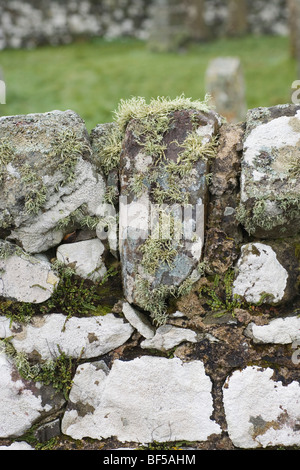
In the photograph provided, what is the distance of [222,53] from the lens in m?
12.2

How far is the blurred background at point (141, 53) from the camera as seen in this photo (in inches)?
290

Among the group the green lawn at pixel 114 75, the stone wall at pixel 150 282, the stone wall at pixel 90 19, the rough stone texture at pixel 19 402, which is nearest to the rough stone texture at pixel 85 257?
the stone wall at pixel 150 282

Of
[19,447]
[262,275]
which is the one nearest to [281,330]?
[262,275]

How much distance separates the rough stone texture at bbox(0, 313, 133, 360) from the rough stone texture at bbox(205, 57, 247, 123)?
5175mm

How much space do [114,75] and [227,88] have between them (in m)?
3.20

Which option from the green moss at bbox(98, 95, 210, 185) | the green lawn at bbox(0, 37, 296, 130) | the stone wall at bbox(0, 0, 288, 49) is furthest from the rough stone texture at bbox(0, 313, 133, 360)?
the stone wall at bbox(0, 0, 288, 49)

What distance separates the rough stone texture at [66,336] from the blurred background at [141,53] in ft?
12.6

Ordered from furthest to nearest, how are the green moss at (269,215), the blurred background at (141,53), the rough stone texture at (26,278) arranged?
the blurred background at (141,53) → the rough stone texture at (26,278) → the green moss at (269,215)

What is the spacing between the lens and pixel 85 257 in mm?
2287

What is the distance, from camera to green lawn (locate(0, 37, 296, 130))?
7.46 meters

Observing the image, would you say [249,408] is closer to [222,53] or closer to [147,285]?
[147,285]

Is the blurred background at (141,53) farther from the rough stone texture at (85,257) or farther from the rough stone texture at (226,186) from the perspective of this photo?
the rough stone texture at (226,186)

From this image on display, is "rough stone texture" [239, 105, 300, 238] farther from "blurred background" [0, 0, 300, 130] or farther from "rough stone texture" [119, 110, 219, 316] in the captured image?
"blurred background" [0, 0, 300, 130]

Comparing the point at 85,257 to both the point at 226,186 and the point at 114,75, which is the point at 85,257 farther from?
the point at 114,75
